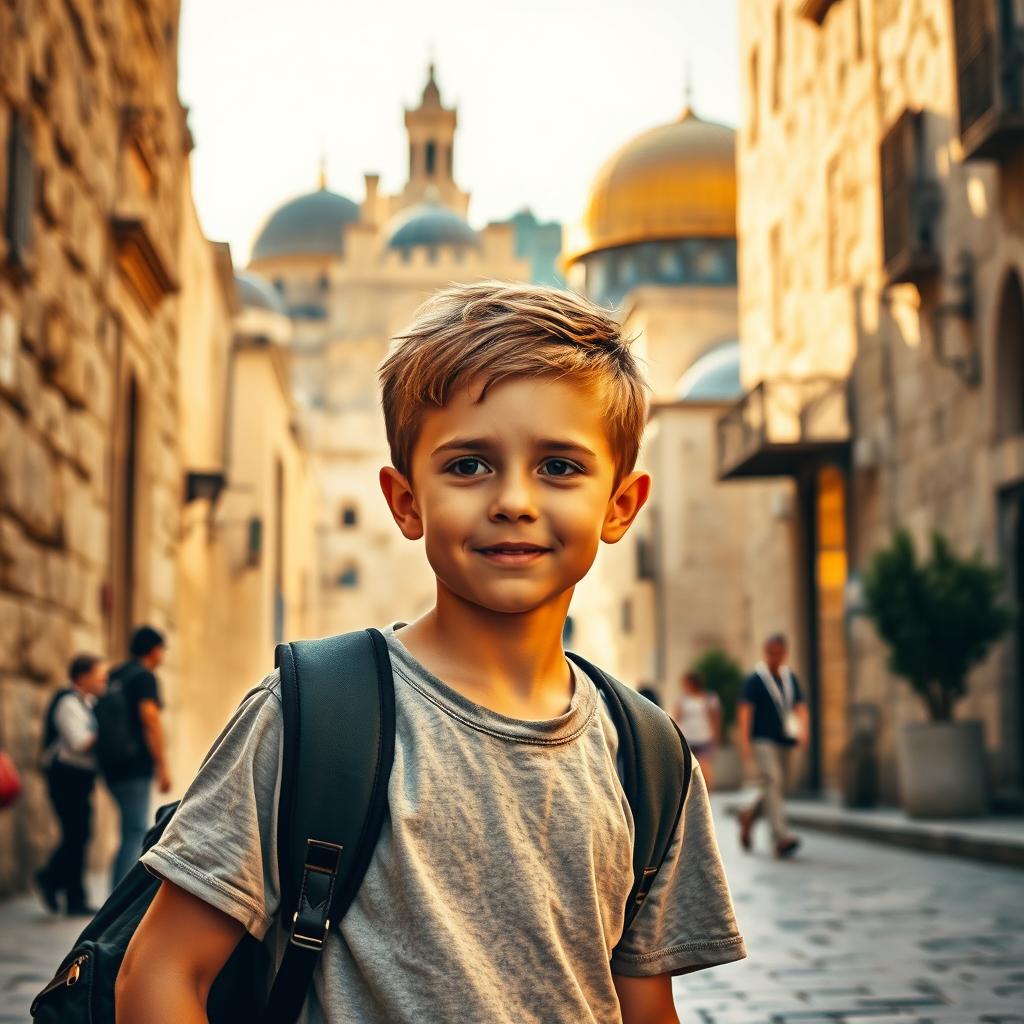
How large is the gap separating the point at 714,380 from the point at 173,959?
37.7 meters

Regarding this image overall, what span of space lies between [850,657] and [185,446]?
8343 mm

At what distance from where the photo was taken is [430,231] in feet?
251

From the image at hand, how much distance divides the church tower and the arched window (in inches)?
3119

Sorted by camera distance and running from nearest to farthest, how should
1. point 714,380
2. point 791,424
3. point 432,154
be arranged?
1. point 791,424
2. point 714,380
3. point 432,154

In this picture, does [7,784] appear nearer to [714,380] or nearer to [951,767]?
[951,767]

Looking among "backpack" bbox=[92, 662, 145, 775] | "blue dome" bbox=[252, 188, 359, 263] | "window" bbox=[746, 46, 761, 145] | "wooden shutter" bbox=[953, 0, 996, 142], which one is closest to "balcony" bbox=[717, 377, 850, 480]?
"window" bbox=[746, 46, 761, 145]

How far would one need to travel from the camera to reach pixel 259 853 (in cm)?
169

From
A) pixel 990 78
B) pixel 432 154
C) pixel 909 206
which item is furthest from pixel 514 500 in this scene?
pixel 432 154

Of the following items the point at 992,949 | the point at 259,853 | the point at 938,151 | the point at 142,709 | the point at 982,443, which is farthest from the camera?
the point at 938,151

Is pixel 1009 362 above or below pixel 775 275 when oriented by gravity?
below

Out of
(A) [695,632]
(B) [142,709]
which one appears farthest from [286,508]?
(B) [142,709]

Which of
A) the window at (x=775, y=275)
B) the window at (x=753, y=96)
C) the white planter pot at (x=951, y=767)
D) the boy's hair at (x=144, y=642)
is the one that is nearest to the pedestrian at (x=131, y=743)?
the boy's hair at (x=144, y=642)

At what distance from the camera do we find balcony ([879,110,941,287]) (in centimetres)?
1706

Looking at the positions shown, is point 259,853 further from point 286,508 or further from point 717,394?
point 717,394
